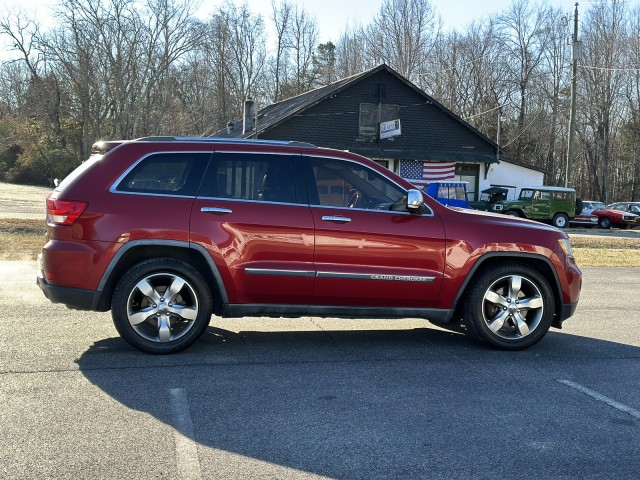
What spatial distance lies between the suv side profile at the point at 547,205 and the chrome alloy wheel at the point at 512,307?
26.7m

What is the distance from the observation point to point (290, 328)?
7.13 meters

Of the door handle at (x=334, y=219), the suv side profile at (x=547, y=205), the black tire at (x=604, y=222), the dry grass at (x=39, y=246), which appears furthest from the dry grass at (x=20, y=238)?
the black tire at (x=604, y=222)

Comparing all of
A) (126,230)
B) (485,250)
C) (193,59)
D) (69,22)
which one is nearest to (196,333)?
(126,230)

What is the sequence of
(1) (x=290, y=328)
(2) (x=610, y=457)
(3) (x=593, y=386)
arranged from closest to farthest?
(2) (x=610, y=457) < (3) (x=593, y=386) < (1) (x=290, y=328)

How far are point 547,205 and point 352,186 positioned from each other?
28.1m

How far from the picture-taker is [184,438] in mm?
3979

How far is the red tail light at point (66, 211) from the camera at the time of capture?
5594mm

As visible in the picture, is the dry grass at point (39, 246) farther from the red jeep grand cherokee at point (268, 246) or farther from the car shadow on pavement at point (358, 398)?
the car shadow on pavement at point (358, 398)

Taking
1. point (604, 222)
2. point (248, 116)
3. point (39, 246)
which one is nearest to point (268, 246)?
point (39, 246)

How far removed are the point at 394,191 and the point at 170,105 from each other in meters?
37.2

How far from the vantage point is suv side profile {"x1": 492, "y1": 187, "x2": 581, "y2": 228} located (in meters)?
32.1

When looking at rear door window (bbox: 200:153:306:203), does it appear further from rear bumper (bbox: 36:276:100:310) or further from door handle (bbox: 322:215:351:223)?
rear bumper (bbox: 36:276:100:310)

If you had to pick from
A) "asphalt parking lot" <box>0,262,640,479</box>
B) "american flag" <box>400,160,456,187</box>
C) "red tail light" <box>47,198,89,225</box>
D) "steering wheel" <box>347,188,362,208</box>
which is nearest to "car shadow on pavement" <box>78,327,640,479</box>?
"asphalt parking lot" <box>0,262,640,479</box>

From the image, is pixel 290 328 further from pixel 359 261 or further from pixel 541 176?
pixel 541 176
